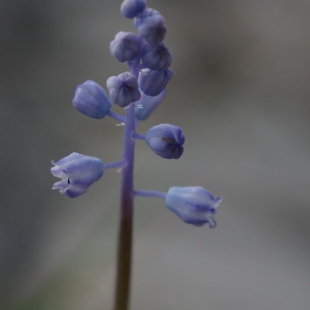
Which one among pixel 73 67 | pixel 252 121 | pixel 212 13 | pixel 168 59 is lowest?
pixel 168 59

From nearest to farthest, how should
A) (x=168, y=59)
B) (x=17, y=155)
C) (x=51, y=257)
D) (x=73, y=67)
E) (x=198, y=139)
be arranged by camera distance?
1. (x=168, y=59)
2. (x=51, y=257)
3. (x=17, y=155)
4. (x=198, y=139)
5. (x=73, y=67)

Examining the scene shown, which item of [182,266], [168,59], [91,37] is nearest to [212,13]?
[91,37]

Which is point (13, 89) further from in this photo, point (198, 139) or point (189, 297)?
point (189, 297)

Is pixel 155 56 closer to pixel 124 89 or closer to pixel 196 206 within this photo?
pixel 124 89

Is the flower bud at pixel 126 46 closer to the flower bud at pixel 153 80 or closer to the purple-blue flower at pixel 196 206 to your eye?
the flower bud at pixel 153 80

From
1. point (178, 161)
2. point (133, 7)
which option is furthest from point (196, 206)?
point (178, 161)

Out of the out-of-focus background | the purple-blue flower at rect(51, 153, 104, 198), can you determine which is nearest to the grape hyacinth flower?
the purple-blue flower at rect(51, 153, 104, 198)

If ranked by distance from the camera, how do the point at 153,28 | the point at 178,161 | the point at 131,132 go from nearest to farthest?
1. the point at 153,28
2. the point at 131,132
3. the point at 178,161
